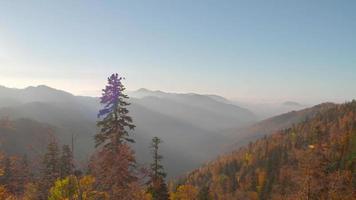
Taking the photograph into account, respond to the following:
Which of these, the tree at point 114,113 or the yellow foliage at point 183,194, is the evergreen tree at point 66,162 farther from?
the yellow foliage at point 183,194

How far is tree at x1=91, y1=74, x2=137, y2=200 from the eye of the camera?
27.2 meters

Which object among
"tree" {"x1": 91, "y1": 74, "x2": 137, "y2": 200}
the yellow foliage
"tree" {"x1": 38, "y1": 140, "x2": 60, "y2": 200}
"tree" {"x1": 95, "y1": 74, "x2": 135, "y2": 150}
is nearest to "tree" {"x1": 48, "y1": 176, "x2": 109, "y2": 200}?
"tree" {"x1": 91, "y1": 74, "x2": 137, "y2": 200}

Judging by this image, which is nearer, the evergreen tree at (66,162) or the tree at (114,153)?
the tree at (114,153)

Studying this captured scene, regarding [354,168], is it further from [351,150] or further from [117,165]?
[117,165]

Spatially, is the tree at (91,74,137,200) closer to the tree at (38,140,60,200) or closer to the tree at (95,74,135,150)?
the tree at (95,74,135,150)

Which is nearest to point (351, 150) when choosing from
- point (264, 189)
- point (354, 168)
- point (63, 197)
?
point (354, 168)

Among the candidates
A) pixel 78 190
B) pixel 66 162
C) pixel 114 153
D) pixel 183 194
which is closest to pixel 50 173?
pixel 66 162

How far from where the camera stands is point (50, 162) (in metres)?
51.7

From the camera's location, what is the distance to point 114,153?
90.6 feet

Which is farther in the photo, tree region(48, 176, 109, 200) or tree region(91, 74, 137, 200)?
tree region(48, 176, 109, 200)

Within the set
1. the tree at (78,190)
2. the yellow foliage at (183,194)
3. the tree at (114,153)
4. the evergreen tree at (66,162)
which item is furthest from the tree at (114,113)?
the yellow foliage at (183,194)

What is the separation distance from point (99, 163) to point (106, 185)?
1778mm

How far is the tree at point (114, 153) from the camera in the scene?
27.2 metres

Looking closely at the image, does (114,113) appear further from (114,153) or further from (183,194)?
(183,194)
